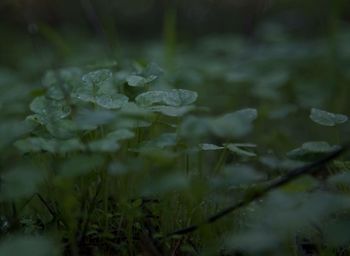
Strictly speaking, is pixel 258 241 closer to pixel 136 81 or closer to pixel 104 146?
pixel 104 146

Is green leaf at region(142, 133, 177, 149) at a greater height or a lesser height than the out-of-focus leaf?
greater

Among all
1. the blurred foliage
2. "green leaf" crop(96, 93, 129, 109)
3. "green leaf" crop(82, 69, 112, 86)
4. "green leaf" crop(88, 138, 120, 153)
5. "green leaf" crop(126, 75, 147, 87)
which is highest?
"green leaf" crop(82, 69, 112, 86)

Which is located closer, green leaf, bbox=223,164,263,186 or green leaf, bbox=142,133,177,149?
green leaf, bbox=223,164,263,186

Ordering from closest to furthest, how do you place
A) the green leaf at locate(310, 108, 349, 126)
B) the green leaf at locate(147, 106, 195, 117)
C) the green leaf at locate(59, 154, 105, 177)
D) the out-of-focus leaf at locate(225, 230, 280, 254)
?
the out-of-focus leaf at locate(225, 230, 280, 254) → the green leaf at locate(59, 154, 105, 177) → the green leaf at locate(147, 106, 195, 117) → the green leaf at locate(310, 108, 349, 126)

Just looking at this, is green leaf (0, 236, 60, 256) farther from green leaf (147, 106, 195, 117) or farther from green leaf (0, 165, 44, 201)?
green leaf (147, 106, 195, 117)

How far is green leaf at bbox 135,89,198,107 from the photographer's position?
3.65 feet

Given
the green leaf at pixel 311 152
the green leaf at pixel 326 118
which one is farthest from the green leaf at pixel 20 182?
the green leaf at pixel 326 118

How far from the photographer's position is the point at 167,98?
112 centimetres

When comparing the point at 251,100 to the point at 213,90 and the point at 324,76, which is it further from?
the point at 324,76

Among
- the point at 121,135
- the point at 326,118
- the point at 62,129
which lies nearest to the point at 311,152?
the point at 326,118

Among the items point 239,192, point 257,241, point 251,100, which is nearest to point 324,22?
point 251,100

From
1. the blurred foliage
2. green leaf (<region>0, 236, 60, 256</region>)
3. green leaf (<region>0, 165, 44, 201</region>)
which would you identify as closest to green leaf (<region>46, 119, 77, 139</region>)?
the blurred foliage

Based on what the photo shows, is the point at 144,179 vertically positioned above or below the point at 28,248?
below

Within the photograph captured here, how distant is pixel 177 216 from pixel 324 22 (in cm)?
319
